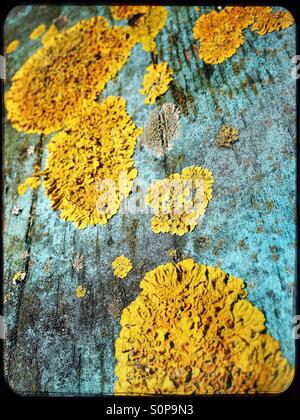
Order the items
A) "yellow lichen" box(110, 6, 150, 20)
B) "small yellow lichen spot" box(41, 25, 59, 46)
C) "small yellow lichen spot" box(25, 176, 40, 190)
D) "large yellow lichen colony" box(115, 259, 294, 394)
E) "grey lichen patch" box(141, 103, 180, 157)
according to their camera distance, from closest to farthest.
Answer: "large yellow lichen colony" box(115, 259, 294, 394) < "grey lichen patch" box(141, 103, 180, 157) < "small yellow lichen spot" box(25, 176, 40, 190) < "yellow lichen" box(110, 6, 150, 20) < "small yellow lichen spot" box(41, 25, 59, 46)

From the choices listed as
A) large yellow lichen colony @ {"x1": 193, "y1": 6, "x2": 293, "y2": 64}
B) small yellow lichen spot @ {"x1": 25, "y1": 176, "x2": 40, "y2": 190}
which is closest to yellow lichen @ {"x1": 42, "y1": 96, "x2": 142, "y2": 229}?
small yellow lichen spot @ {"x1": 25, "y1": 176, "x2": 40, "y2": 190}

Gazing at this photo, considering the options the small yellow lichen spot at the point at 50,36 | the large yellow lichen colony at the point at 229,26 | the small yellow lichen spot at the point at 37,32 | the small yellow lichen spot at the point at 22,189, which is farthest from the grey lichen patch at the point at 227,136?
the small yellow lichen spot at the point at 37,32

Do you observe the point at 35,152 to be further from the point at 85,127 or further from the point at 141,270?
the point at 141,270

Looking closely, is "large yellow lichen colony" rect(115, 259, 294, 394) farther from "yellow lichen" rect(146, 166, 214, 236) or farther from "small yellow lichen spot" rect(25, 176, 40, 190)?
"small yellow lichen spot" rect(25, 176, 40, 190)

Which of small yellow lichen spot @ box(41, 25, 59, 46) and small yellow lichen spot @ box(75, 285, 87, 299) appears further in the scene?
small yellow lichen spot @ box(41, 25, 59, 46)

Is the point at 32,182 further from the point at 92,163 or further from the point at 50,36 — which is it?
the point at 50,36
